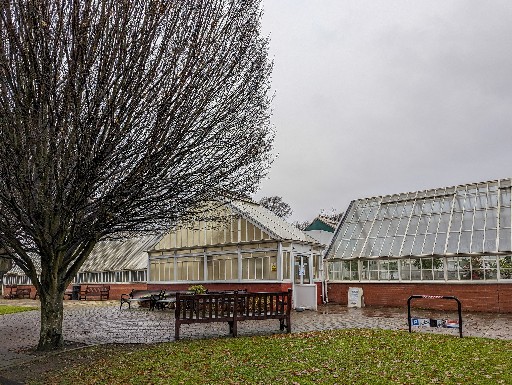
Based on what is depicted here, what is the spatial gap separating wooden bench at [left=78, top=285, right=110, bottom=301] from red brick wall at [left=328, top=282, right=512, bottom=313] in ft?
65.2

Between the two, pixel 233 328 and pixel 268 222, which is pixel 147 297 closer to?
pixel 268 222

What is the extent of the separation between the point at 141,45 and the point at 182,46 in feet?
3.07

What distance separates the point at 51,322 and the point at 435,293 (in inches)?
677

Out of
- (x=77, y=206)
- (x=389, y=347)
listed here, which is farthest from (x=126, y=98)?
(x=389, y=347)

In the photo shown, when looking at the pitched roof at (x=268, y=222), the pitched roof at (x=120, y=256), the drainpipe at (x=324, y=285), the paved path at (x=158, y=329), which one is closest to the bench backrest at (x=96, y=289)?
the pitched roof at (x=120, y=256)

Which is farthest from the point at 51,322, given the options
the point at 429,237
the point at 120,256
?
the point at 120,256

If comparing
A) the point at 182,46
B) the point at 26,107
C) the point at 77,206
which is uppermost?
the point at 182,46

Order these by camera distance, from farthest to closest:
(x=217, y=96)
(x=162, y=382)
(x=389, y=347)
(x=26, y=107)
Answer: (x=217, y=96) → (x=389, y=347) → (x=26, y=107) → (x=162, y=382)

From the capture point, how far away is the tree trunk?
1113cm

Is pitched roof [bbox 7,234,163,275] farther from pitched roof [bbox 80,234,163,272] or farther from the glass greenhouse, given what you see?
the glass greenhouse

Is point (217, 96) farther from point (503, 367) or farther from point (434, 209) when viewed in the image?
point (434, 209)

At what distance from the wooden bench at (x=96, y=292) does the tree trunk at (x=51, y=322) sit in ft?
87.3

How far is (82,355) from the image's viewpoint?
10367mm

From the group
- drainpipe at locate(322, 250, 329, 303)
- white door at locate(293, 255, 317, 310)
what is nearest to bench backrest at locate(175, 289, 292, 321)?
white door at locate(293, 255, 317, 310)
